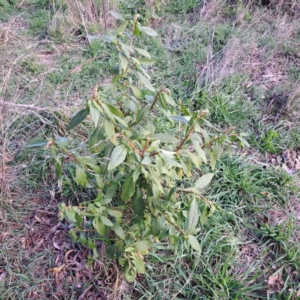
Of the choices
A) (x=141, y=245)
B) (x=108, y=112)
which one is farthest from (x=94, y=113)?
(x=141, y=245)

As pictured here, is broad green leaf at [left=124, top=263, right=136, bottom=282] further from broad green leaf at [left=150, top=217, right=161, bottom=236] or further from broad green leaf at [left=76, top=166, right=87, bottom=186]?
broad green leaf at [left=76, top=166, right=87, bottom=186]

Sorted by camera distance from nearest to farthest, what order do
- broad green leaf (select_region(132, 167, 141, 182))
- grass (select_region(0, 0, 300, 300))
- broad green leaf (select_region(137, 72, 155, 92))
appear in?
broad green leaf (select_region(132, 167, 141, 182)) → broad green leaf (select_region(137, 72, 155, 92)) → grass (select_region(0, 0, 300, 300))

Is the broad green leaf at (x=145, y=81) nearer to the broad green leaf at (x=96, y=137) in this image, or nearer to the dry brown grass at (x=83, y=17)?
the broad green leaf at (x=96, y=137)

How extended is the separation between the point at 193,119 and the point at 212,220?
104 centimetres

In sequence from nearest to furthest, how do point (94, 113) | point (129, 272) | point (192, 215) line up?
point (94, 113) → point (192, 215) → point (129, 272)

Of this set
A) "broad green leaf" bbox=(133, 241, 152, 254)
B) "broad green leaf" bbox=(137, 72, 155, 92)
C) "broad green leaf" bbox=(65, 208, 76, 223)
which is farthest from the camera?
"broad green leaf" bbox=(133, 241, 152, 254)

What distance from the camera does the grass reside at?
198 cm

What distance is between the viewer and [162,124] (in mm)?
2697

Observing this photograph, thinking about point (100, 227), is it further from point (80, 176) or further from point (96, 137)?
point (96, 137)

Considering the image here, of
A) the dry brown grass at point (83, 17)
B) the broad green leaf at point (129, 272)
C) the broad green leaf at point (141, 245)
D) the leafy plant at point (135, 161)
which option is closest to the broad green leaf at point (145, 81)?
the leafy plant at point (135, 161)

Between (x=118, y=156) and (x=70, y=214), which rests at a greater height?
(x=118, y=156)

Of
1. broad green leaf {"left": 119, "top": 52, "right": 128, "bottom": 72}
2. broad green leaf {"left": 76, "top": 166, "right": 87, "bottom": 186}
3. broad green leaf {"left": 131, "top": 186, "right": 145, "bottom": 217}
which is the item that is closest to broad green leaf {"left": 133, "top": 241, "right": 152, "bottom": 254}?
broad green leaf {"left": 131, "top": 186, "right": 145, "bottom": 217}

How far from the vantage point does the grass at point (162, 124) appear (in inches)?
77.8

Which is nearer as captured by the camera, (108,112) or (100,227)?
(108,112)
